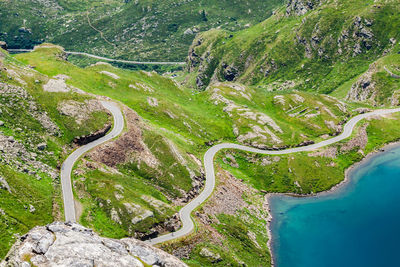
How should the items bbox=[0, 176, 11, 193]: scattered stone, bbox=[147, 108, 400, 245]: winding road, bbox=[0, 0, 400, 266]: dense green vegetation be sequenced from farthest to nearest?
bbox=[147, 108, 400, 245]: winding road, bbox=[0, 0, 400, 266]: dense green vegetation, bbox=[0, 176, 11, 193]: scattered stone

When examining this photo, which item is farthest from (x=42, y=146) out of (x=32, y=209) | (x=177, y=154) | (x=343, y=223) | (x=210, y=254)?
(x=343, y=223)

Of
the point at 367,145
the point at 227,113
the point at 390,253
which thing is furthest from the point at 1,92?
the point at 367,145

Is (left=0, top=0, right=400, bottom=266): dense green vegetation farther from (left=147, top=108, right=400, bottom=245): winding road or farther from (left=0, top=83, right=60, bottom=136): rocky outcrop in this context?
(left=147, top=108, right=400, bottom=245): winding road

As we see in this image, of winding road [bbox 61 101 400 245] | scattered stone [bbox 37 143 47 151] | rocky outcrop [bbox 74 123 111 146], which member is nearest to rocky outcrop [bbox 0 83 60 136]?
rocky outcrop [bbox 74 123 111 146]

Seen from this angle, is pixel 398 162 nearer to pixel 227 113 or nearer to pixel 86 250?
pixel 227 113

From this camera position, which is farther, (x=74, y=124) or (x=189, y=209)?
(x=74, y=124)

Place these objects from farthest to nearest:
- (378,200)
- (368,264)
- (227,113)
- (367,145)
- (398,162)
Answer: (227,113) < (367,145) < (398,162) < (378,200) < (368,264)

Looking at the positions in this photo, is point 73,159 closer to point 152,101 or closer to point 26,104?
point 26,104
